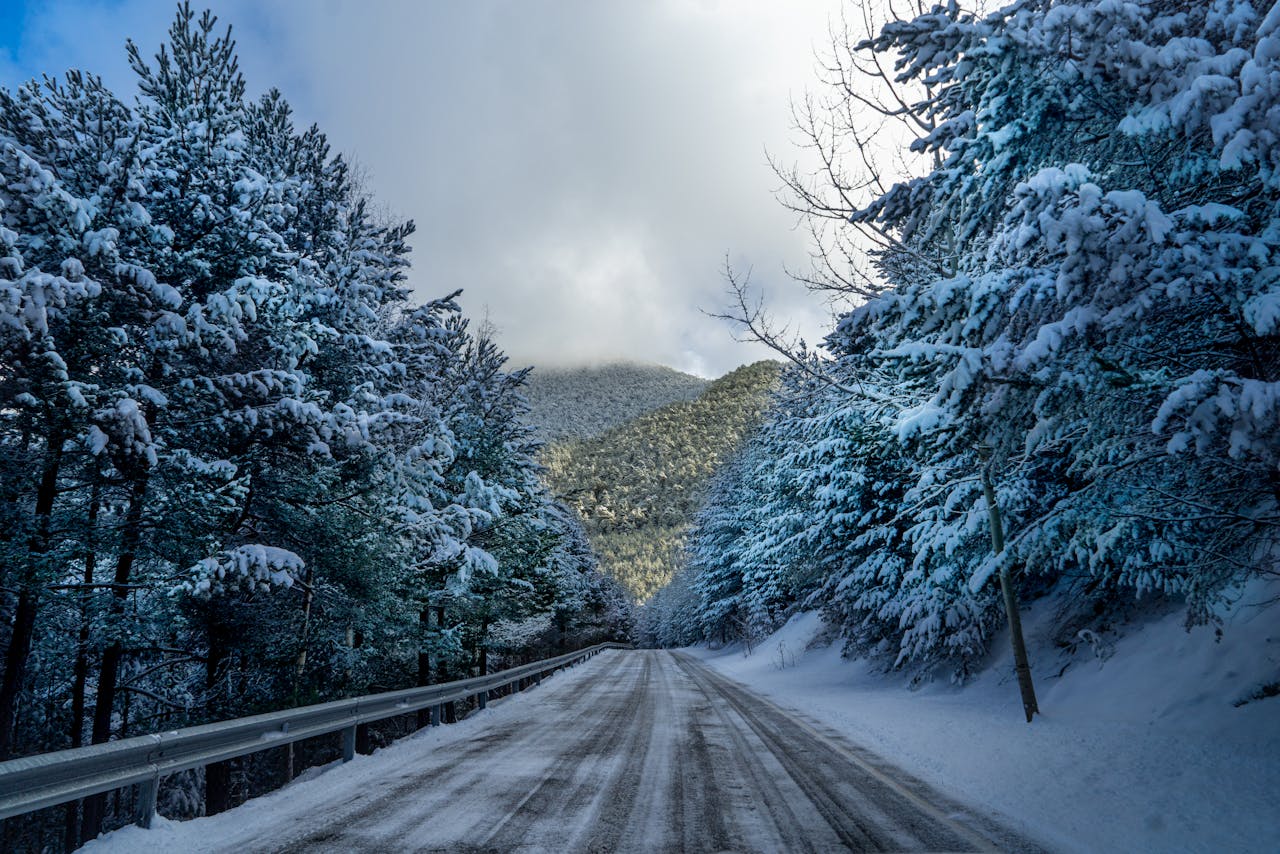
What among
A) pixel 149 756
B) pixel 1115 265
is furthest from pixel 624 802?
pixel 1115 265

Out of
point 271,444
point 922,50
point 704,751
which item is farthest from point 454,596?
point 922,50

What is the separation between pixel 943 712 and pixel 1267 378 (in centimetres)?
823

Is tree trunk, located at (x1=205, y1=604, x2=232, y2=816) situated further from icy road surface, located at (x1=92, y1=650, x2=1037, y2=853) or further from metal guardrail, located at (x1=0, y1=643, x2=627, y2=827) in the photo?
metal guardrail, located at (x1=0, y1=643, x2=627, y2=827)

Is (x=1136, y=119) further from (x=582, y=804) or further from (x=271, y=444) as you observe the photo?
(x=271, y=444)

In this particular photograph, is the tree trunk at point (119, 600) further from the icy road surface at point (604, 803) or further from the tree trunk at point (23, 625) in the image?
the icy road surface at point (604, 803)

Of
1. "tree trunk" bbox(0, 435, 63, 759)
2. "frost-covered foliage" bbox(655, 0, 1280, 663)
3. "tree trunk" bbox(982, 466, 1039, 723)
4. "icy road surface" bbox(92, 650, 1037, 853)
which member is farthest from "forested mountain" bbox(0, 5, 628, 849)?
"tree trunk" bbox(982, 466, 1039, 723)

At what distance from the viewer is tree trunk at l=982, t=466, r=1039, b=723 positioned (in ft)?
33.9

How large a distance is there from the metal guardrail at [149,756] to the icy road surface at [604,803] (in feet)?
1.38

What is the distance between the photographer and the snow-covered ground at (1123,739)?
5.42m

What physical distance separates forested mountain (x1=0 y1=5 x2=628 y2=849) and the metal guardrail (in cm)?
202

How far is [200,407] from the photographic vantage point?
984 centimetres

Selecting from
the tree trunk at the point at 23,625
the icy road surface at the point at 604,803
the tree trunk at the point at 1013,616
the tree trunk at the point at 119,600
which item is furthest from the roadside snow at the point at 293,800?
the tree trunk at the point at 1013,616

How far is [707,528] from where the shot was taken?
45688mm

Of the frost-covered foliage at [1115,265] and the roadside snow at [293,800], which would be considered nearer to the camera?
the frost-covered foliage at [1115,265]
